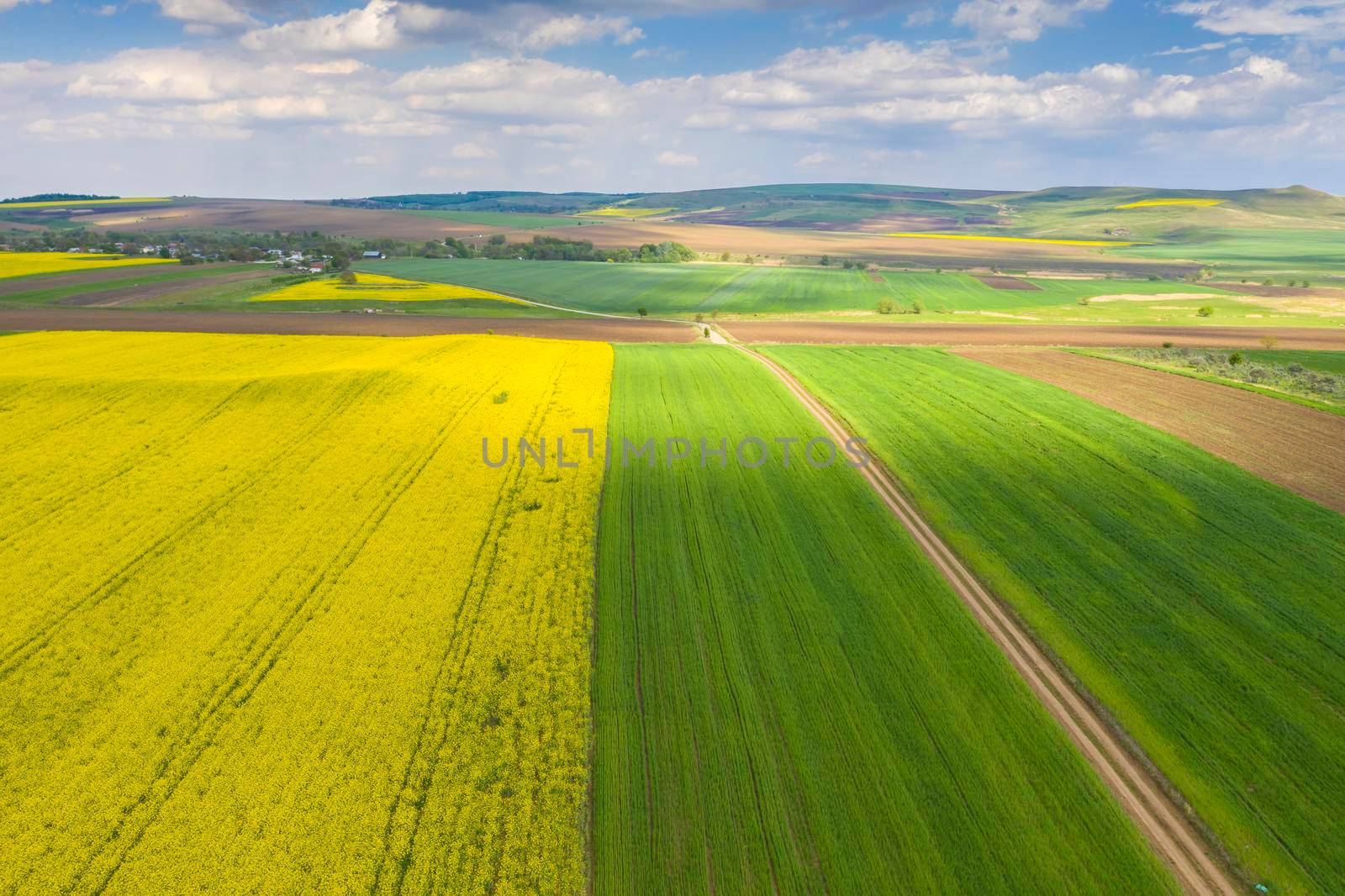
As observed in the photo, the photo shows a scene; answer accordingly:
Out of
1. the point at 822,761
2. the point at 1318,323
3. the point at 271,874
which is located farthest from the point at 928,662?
the point at 1318,323

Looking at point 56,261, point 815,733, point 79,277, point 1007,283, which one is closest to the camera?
point 815,733

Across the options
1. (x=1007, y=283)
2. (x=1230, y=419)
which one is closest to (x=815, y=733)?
(x=1230, y=419)

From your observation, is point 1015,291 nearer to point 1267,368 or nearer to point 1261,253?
point 1267,368

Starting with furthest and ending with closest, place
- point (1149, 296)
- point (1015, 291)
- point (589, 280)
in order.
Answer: point (589, 280) < point (1015, 291) < point (1149, 296)

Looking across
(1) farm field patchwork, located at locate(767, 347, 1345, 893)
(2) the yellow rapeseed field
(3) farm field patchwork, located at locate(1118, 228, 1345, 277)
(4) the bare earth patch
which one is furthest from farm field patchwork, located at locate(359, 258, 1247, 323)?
(2) the yellow rapeseed field

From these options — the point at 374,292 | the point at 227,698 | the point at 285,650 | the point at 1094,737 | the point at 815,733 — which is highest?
the point at 374,292

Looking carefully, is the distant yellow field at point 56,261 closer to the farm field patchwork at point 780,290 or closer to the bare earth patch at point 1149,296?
the farm field patchwork at point 780,290

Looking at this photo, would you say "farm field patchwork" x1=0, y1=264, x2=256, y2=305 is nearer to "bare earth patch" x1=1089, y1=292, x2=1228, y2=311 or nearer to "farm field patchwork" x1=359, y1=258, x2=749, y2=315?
"farm field patchwork" x1=359, y1=258, x2=749, y2=315

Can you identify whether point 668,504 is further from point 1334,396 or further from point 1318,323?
point 1318,323
